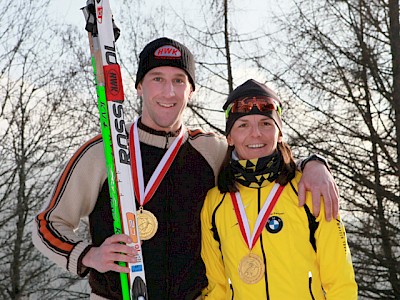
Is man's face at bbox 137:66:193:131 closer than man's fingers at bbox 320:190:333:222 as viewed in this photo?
No

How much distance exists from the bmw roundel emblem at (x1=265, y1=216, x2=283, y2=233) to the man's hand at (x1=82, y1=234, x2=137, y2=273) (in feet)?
2.03

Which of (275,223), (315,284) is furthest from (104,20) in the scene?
(315,284)

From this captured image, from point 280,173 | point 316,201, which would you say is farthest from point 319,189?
point 280,173

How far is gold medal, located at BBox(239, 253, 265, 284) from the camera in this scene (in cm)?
275

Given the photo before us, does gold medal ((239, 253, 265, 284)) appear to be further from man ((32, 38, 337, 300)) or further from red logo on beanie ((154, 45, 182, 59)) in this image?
red logo on beanie ((154, 45, 182, 59))

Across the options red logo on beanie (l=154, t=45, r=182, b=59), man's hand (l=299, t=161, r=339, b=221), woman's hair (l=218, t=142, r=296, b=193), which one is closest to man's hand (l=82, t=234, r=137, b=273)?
woman's hair (l=218, t=142, r=296, b=193)

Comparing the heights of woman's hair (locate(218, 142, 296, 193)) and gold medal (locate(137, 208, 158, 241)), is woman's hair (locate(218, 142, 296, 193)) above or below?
above

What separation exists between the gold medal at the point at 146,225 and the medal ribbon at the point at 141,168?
68mm

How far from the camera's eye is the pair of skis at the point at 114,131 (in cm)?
279

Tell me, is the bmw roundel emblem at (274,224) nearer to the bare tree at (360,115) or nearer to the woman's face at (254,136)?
the woman's face at (254,136)

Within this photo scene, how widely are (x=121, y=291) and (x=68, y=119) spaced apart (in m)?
9.68

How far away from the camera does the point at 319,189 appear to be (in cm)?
273

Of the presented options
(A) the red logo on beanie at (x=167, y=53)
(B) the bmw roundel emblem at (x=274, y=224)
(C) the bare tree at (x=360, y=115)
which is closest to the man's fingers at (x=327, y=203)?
(B) the bmw roundel emblem at (x=274, y=224)

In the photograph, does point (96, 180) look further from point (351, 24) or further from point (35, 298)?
point (35, 298)
